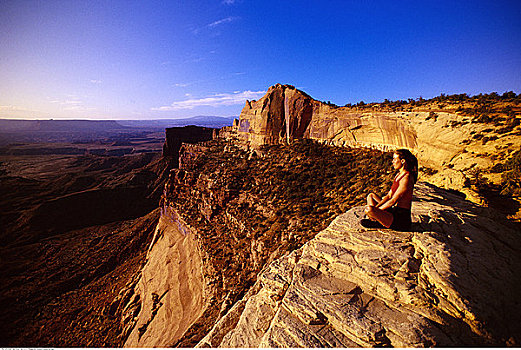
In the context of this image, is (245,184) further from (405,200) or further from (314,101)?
(405,200)

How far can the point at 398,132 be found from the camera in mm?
15211

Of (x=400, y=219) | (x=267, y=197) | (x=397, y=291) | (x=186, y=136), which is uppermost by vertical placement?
(x=186, y=136)

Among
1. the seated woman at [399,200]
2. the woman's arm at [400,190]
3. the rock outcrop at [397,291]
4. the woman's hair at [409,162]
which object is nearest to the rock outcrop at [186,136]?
the rock outcrop at [397,291]

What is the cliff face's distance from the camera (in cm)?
953

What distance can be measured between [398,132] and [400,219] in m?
13.8

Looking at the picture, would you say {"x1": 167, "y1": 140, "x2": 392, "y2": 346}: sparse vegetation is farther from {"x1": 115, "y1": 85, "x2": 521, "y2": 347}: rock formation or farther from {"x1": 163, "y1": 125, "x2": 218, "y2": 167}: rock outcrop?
{"x1": 163, "y1": 125, "x2": 218, "y2": 167}: rock outcrop

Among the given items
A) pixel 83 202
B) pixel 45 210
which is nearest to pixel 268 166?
pixel 83 202

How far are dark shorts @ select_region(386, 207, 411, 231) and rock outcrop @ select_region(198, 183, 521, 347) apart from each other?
208 mm

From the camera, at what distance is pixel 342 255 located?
15.2ft

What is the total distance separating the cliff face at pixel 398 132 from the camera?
9531 millimetres

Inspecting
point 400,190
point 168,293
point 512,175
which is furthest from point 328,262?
point 168,293

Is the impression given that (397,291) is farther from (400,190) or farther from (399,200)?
(400,190)

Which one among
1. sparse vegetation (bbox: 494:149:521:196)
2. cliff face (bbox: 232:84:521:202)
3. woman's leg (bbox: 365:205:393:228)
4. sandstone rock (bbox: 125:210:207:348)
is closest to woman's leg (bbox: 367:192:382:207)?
woman's leg (bbox: 365:205:393:228)

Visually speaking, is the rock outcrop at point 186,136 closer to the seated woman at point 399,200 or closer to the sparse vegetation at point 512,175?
the sparse vegetation at point 512,175
